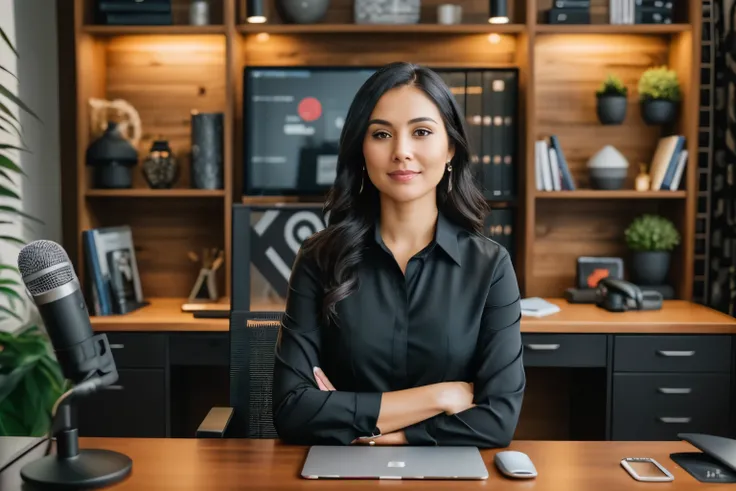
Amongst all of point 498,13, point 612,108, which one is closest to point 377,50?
point 498,13

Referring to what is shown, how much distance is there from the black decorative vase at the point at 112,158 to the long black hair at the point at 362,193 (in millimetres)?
1711

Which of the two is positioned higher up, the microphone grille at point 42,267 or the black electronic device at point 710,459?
the microphone grille at point 42,267

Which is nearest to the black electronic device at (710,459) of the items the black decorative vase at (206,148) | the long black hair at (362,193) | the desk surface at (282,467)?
the desk surface at (282,467)

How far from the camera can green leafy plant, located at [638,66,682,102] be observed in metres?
3.25

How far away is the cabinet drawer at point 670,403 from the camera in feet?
9.54

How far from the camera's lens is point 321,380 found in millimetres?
1693

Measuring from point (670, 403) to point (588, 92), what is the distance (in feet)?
4.46

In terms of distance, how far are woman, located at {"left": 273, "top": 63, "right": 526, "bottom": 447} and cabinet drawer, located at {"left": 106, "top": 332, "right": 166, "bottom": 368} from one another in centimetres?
Answer: 134

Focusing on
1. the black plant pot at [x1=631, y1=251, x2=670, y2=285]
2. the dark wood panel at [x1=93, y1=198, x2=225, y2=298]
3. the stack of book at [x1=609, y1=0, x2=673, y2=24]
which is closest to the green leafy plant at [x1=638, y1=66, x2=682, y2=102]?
the stack of book at [x1=609, y1=0, x2=673, y2=24]

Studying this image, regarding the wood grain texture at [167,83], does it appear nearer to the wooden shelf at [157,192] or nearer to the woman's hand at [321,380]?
the wooden shelf at [157,192]

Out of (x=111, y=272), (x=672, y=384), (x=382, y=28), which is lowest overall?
(x=672, y=384)

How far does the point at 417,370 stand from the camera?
5.71ft

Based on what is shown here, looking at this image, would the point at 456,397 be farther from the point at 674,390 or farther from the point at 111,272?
the point at 111,272

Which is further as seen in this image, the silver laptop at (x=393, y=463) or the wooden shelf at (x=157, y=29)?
the wooden shelf at (x=157, y=29)
